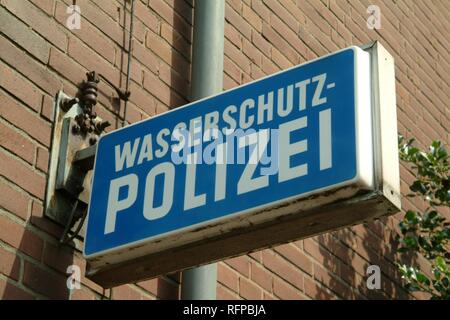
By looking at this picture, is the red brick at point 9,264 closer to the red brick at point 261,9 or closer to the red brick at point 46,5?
the red brick at point 46,5

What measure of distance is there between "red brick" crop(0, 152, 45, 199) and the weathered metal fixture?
0.03 m

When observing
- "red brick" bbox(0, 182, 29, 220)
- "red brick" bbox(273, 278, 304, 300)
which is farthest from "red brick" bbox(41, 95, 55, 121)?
"red brick" bbox(273, 278, 304, 300)

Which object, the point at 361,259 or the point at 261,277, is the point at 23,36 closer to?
the point at 261,277

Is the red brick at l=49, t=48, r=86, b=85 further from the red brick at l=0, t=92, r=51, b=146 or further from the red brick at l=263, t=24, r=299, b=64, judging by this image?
the red brick at l=263, t=24, r=299, b=64

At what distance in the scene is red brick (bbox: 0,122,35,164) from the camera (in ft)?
9.82

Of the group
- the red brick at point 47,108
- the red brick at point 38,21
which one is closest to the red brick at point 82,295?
the red brick at point 47,108

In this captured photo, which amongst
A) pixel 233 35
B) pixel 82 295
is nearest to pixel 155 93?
pixel 233 35

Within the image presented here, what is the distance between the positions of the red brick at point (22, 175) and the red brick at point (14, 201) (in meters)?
0.03

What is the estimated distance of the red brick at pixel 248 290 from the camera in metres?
3.74

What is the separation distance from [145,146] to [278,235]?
524mm

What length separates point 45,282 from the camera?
2.96 metres

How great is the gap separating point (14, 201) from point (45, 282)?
27 centimetres

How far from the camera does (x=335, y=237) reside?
4414 mm
